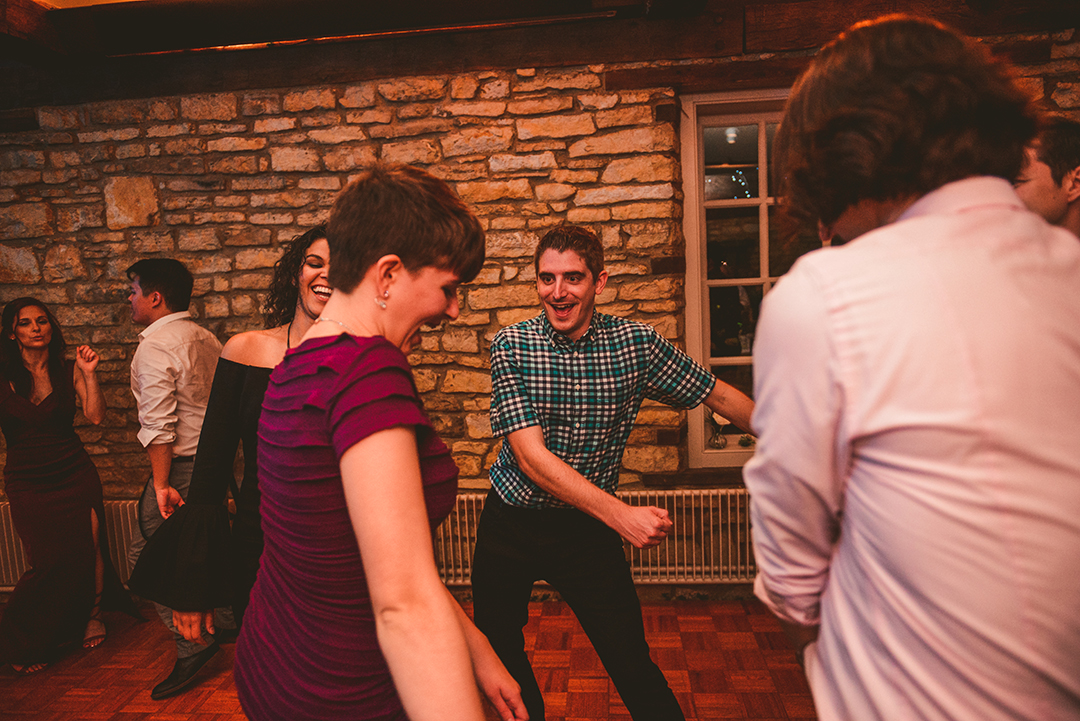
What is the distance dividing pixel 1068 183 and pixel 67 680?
4.51 metres

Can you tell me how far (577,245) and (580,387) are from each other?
47cm

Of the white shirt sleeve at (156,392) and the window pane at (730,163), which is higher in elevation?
the window pane at (730,163)

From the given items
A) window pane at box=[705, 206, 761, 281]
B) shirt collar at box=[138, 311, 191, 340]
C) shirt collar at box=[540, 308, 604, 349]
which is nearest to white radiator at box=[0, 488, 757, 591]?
shirt collar at box=[138, 311, 191, 340]

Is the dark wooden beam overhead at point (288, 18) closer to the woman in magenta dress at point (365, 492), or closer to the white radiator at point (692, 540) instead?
the white radiator at point (692, 540)

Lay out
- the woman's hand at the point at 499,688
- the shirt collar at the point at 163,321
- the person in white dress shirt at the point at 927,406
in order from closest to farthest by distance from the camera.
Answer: the person in white dress shirt at the point at 927,406, the woman's hand at the point at 499,688, the shirt collar at the point at 163,321

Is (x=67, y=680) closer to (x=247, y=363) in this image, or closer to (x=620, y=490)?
(x=247, y=363)

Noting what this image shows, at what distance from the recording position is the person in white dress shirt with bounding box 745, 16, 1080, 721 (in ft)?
2.10

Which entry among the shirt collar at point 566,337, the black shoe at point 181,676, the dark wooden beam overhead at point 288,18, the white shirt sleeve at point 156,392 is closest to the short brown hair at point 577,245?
the shirt collar at point 566,337

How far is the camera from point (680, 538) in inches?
143

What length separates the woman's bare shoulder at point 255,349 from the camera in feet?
6.91

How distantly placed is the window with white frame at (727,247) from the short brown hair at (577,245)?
1.62 meters

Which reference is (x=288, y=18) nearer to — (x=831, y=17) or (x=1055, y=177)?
(x=831, y=17)

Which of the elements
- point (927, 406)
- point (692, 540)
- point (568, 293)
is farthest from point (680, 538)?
point (927, 406)

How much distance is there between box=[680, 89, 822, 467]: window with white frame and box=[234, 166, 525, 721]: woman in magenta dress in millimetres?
2855
